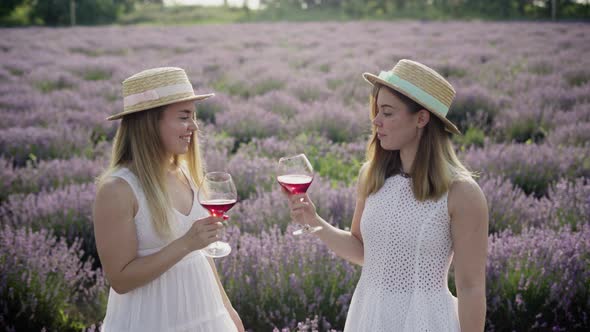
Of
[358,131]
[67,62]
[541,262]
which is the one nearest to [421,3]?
[67,62]

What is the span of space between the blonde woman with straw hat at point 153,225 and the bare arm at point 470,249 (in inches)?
34.3

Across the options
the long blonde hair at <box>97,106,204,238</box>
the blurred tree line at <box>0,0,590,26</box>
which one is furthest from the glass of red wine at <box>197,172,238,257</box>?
the blurred tree line at <box>0,0,590,26</box>

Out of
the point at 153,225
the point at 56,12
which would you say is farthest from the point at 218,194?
the point at 56,12

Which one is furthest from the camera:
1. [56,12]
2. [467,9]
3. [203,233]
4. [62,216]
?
[56,12]

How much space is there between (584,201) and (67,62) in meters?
12.8

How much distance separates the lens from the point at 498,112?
770cm

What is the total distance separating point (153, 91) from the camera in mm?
1878

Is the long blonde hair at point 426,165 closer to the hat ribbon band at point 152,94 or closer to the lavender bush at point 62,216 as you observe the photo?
the hat ribbon band at point 152,94

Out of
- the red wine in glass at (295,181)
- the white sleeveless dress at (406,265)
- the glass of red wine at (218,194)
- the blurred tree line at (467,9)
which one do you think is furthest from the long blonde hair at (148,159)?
the blurred tree line at (467,9)

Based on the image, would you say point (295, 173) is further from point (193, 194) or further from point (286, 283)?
point (286, 283)

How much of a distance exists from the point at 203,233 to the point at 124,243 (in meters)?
0.31

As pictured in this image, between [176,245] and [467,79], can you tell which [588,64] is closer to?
[467,79]

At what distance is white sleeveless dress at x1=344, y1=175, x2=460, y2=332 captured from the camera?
1.83 metres

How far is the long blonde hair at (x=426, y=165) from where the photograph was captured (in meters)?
1.81
